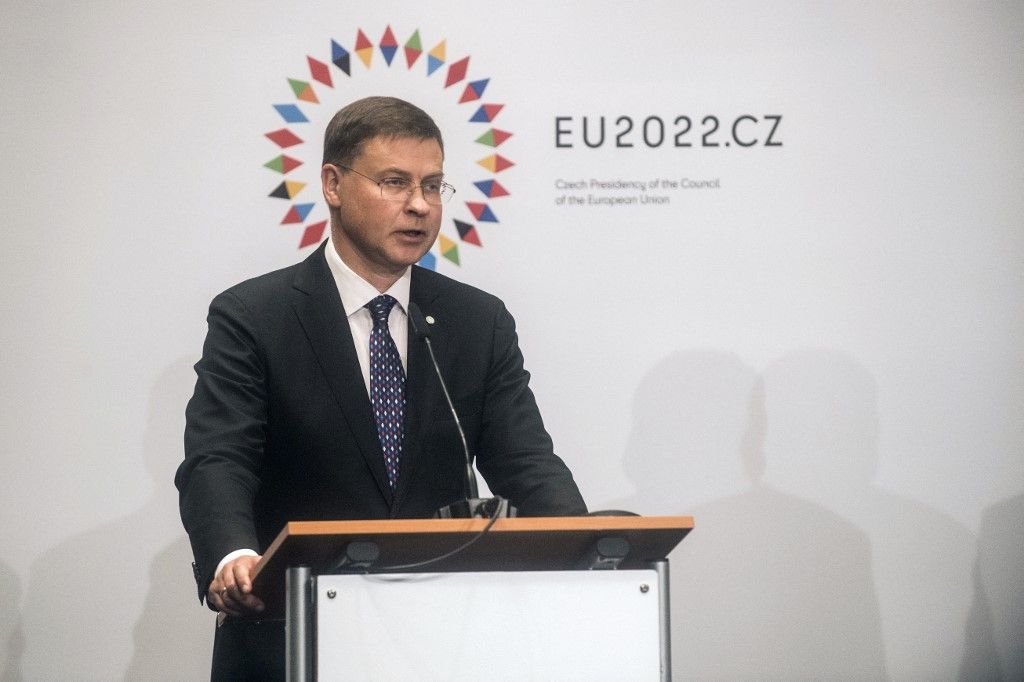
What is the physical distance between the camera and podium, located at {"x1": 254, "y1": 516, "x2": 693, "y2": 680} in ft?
6.04

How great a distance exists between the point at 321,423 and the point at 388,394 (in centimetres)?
17

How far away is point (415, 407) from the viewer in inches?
110

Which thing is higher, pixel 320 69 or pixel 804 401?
pixel 320 69

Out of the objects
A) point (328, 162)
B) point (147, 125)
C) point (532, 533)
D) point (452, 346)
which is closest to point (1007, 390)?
point (452, 346)

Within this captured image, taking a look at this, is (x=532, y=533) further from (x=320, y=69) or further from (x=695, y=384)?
(x=320, y=69)

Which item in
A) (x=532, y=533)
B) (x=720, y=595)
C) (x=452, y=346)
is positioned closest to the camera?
(x=532, y=533)

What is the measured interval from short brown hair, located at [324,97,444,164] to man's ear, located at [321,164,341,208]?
0.04 metres

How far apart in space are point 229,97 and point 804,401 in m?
2.10

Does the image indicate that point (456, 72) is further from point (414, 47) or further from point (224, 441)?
point (224, 441)

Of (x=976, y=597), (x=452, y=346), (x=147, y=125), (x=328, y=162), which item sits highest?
(x=147, y=125)

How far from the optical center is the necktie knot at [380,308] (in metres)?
2.89

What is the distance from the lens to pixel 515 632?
6.18 feet

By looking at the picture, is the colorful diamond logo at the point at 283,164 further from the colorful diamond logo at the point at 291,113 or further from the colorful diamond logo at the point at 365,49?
the colorful diamond logo at the point at 365,49

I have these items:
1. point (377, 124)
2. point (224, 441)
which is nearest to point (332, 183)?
point (377, 124)
